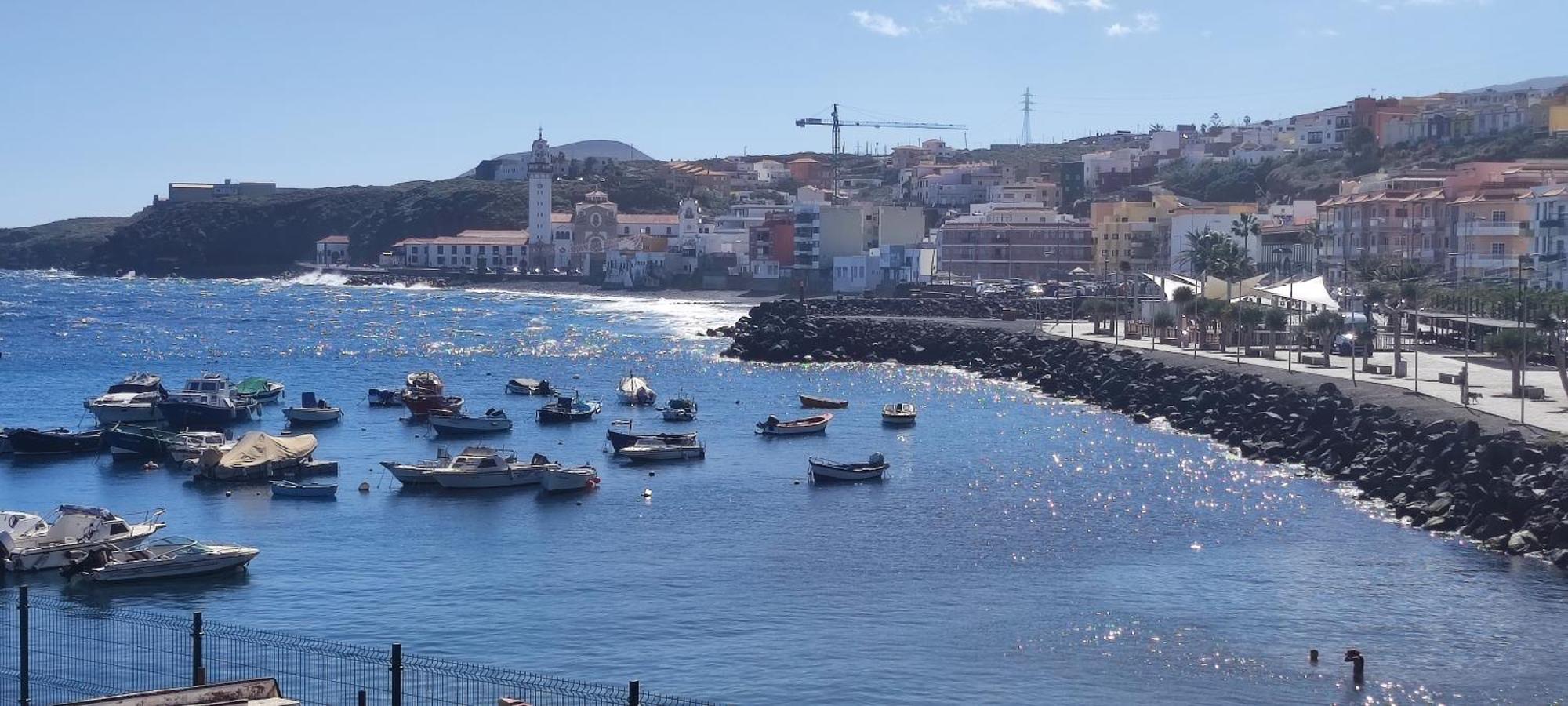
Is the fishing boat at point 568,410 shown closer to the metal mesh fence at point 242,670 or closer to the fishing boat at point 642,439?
the fishing boat at point 642,439

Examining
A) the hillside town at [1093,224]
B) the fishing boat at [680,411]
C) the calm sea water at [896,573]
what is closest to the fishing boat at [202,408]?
the calm sea water at [896,573]

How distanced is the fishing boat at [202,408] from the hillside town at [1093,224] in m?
50.2

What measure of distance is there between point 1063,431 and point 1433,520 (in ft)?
64.8

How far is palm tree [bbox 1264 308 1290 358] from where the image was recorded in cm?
6184

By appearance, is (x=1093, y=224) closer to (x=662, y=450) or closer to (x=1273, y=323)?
(x=1273, y=323)

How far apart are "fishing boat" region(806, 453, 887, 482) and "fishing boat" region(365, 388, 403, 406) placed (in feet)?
77.0

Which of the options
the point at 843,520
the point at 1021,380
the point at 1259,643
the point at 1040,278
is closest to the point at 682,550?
the point at 843,520

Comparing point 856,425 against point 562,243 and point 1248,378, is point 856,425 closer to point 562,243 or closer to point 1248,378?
point 1248,378

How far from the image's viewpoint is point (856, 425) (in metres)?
57.2

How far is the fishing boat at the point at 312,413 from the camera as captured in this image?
A: 57.2 meters

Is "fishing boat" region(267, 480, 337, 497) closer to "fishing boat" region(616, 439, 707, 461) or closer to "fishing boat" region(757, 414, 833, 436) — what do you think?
"fishing boat" region(616, 439, 707, 461)

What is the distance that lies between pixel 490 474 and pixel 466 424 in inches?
472

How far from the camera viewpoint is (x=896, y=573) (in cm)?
3225

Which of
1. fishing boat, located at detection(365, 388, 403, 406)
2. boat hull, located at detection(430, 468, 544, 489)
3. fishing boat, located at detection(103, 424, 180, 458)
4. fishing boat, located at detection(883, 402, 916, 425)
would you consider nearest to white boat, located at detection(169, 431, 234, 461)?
fishing boat, located at detection(103, 424, 180, 458)
